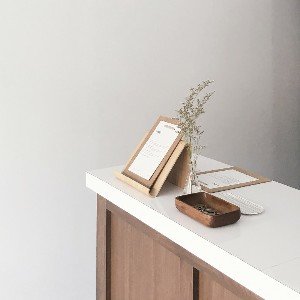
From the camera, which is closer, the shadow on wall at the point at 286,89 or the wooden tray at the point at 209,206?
the wooden tray at the point at 209,206

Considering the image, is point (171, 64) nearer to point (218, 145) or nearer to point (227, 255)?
point (218, 145)

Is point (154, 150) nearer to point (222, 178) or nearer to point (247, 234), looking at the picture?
point (222, 178)

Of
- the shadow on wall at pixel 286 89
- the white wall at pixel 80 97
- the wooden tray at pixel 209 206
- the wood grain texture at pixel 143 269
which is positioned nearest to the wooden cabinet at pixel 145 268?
the wood grain texture at pixel 143 269

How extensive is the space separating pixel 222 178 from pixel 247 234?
533mm

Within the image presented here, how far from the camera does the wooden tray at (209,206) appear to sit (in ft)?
4.62

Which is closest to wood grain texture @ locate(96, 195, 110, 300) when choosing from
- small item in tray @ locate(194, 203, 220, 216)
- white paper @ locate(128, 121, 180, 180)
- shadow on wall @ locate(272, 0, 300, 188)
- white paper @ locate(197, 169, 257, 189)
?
white paper @ locate(128, 121, 180, 180)

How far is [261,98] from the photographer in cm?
338

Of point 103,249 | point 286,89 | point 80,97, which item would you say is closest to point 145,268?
point 103,249

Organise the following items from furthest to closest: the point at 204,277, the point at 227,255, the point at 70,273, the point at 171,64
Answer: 1. the point at 171,64
2. the point at 70,273
3. the point at 204,277
4. the point at 227,255

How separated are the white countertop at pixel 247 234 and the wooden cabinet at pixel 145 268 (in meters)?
0.06

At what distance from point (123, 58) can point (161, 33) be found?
293mm

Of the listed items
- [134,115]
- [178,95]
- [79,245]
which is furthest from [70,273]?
[178,95]

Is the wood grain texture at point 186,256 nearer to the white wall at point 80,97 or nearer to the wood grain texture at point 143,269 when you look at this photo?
the wood grain texture at point 143,269

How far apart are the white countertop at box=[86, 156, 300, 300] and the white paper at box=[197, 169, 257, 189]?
3.4 inches
